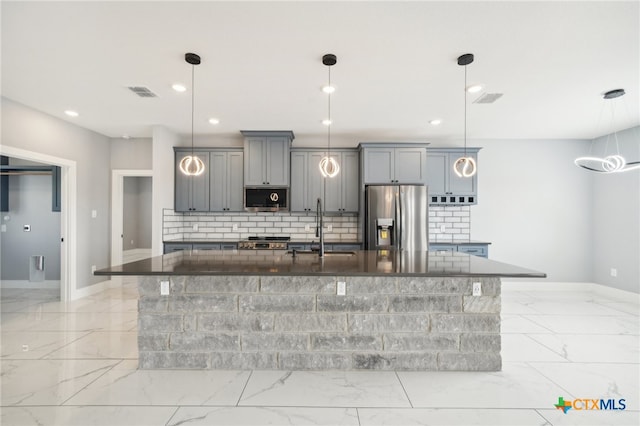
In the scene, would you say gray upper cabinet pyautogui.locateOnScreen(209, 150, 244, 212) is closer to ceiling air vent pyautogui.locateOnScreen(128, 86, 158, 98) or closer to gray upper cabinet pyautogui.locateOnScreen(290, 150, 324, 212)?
gray upper cabinet pyautogui.locateOnScreen(290, 150, 324, 212)

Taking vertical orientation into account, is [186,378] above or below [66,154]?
below

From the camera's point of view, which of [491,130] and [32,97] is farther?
[491,130]

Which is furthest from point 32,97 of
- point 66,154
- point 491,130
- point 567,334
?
point 567,334

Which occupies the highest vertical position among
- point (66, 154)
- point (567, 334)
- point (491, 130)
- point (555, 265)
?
point (491, 130)

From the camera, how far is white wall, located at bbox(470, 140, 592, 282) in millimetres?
5445

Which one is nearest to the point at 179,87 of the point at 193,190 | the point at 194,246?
the point at 193,190

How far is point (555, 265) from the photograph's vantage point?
5445 millimetres

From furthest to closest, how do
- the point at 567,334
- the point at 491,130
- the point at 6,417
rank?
1. the point at 491,130
2. the point at 567,334
3. the point at 6,417

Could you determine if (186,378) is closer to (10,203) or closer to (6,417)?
(6,417)

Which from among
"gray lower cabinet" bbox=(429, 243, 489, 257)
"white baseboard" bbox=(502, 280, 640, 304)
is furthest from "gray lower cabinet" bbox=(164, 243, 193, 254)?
"white baseboard" bbox=(502, 280, 640, 304)

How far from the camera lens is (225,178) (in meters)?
5.30

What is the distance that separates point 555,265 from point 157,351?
6241 mm

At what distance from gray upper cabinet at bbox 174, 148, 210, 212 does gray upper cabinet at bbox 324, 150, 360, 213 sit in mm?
2082

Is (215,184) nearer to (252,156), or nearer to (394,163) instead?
(252,156)
